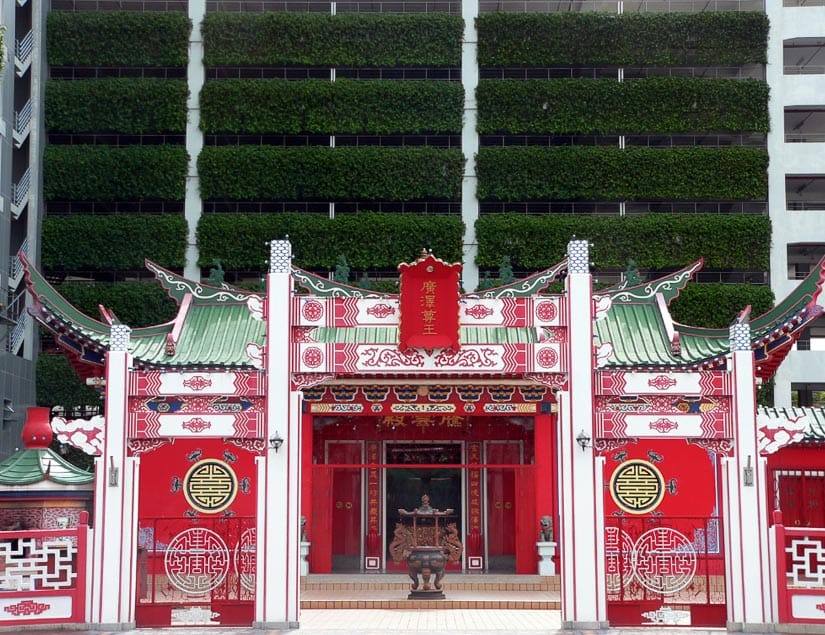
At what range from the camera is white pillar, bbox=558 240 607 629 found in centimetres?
1384

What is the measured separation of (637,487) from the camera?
16703 millimetres

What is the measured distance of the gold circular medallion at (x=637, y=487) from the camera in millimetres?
16500

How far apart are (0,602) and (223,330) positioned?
6.85 meters

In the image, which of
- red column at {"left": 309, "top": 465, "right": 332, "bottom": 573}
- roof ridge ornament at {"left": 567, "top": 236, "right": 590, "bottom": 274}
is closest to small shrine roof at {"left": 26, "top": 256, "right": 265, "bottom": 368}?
red column at {"left": 309, "top": 465, "right": 332, "bottom": 573}

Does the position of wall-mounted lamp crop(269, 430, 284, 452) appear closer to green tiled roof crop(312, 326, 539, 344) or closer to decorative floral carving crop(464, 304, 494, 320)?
green tiled roof crop(312, 326, 539, 344)

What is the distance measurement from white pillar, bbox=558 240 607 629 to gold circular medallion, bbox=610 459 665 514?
2.64 meters

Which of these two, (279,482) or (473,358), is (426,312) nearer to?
(473,358)

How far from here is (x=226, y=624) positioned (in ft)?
45.7

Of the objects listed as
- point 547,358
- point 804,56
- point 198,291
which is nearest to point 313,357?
point 547,358

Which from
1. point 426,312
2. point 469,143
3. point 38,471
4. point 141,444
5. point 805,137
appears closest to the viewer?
point 141,444

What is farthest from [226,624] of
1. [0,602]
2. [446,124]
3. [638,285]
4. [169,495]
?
[446,124]

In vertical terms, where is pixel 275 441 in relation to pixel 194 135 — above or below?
below

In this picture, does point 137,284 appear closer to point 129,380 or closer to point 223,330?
point 223,330

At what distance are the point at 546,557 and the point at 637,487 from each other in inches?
168
